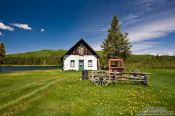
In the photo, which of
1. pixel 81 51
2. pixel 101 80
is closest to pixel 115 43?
pixel 81 51

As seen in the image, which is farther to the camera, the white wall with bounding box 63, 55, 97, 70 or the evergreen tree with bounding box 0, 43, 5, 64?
the evergreen tree with bounding box 0, 43, 5, 64

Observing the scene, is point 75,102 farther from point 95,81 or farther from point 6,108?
point 95,81

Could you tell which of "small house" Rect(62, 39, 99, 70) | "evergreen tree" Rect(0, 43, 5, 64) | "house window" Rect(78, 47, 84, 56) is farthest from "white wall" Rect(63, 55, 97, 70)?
"evergreen tree" Rect(0, 43, 5, 64)

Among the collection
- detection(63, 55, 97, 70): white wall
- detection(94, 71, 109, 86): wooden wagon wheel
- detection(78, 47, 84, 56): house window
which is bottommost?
detection(94, 71, 109, 86): wooden wagon wheel

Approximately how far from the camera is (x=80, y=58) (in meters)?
47.8

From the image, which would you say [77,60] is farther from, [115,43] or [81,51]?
[115,43]

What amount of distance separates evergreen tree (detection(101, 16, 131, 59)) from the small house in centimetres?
660

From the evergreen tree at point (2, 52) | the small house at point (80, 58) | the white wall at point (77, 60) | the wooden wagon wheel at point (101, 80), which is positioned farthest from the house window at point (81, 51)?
the evergreen tree at point (2, 52)

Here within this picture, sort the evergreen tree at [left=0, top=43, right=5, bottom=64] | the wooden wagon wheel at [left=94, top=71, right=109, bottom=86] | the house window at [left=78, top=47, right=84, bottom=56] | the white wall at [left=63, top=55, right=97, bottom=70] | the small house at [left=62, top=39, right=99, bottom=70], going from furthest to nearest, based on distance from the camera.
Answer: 1. the evergreen tree at [left=0, top=43, right=5, bottom=64]
2. the house window at [left=78, top=47, right=84, bottom=56]
3. the small house at [left=62, top=39, right=99, bottom=70]
4. the white wall at [left=63, top=55, right=97, bottom=70]
5. the wooden wagon wheel at [left=94, top=71, right=109, bottom=86]

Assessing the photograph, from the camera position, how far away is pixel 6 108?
11914 millimetres

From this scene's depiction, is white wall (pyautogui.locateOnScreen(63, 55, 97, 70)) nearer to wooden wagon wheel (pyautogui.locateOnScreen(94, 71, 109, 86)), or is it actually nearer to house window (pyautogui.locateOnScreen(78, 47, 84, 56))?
house window (pyautogui.locateOnScreen(78, 47, 84, 56))

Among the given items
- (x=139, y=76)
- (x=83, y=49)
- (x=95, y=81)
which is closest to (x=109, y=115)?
(x=95, y=81)

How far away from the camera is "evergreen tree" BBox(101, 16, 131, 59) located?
173ft

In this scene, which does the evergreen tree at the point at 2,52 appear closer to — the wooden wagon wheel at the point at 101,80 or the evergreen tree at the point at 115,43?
the evergreen tree at the point at 115,43
